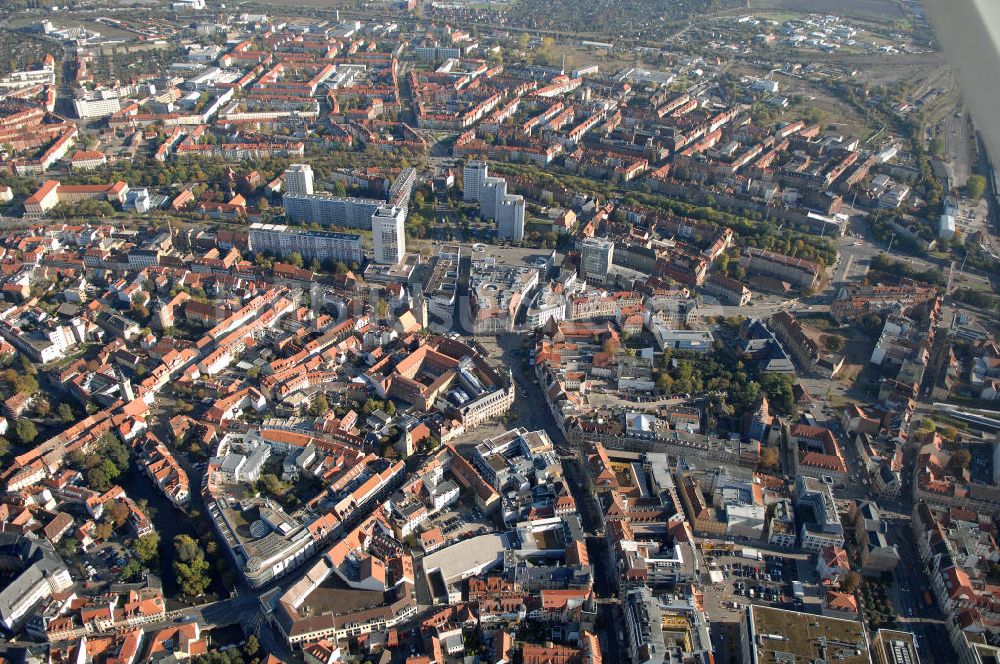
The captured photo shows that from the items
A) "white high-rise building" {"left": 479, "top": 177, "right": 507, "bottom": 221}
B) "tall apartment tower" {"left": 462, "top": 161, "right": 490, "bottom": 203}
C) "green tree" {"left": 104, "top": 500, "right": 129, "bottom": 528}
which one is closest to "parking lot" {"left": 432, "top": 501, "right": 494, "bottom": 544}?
"green tree" {"left": 104, "top": 500, "right": 129, "bottom": 528}

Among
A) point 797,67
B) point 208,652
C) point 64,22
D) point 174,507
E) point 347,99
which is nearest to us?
point 208,652

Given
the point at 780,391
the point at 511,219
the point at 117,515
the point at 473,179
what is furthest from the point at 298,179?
the point at 780,391

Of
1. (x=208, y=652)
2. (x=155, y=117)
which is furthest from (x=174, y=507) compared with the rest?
(x=155, y=117)

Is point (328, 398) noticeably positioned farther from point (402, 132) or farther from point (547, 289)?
point (402, 132)

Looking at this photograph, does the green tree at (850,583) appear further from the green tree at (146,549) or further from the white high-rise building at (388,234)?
the white high-rise building at (388,234)

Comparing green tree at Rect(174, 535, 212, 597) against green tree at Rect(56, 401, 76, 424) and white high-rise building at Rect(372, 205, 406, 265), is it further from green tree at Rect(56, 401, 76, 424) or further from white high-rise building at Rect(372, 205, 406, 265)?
white high-rise building at Rect(372, 205, 406, 265)

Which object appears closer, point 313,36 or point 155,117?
point 155,117

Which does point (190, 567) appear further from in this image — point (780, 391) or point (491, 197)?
point (491, 197)
